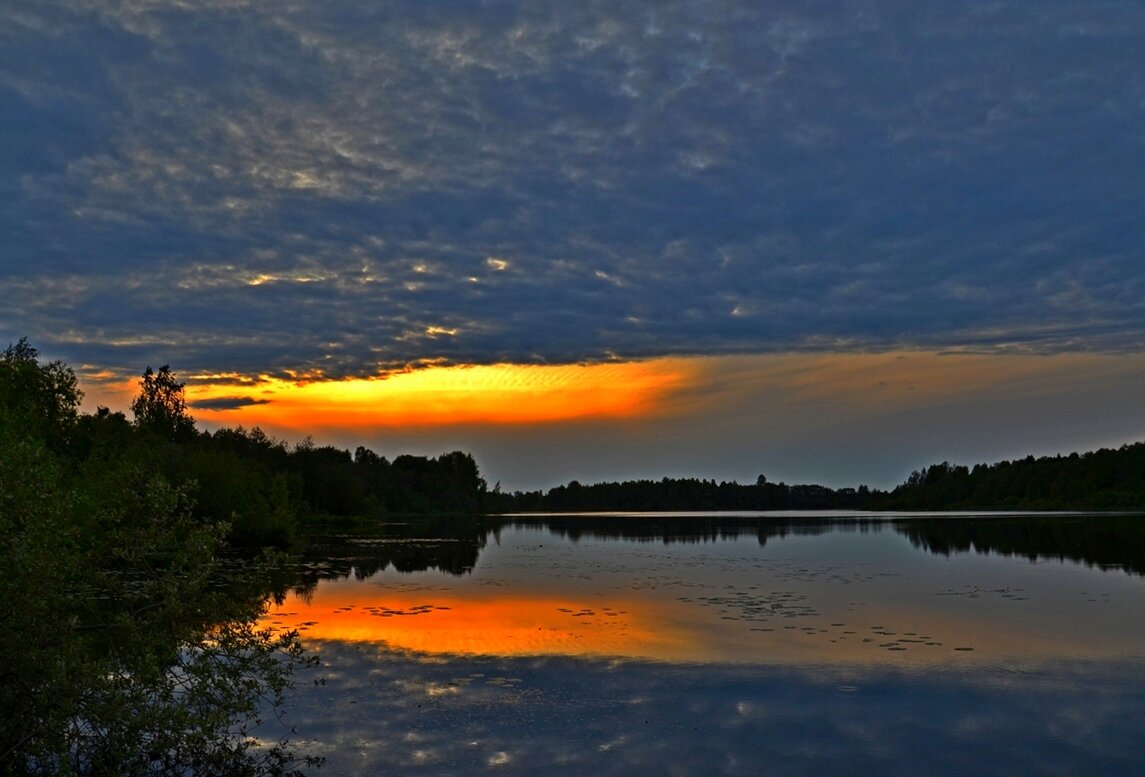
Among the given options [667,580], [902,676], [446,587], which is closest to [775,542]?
[667,580]

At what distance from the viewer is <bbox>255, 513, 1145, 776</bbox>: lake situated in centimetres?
1263

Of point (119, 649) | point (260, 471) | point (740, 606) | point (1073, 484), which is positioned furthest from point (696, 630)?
point (1073, 484)

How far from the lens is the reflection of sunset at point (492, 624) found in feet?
68.3

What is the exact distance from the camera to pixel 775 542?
64.4 m

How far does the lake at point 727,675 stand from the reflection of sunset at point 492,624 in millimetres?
122

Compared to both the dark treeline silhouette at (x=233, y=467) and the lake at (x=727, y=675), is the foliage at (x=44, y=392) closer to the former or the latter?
the dark treeline silhouette at (x=233, y=467)

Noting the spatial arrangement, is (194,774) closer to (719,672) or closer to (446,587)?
(719,672)

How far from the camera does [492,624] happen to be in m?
24.8

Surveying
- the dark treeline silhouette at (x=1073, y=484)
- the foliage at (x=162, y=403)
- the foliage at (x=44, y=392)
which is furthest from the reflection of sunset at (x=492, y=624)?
the dark treeline silhouette at (x=1073, y=484)

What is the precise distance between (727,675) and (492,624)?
900cm

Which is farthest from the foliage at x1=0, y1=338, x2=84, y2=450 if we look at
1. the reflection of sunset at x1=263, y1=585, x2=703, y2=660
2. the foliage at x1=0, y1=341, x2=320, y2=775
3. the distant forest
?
the foliage at x1=0, y1=341, x2=320, y2=775

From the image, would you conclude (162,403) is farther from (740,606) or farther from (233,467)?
(740,606)

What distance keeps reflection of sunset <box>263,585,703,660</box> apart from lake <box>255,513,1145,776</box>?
4.8 inches

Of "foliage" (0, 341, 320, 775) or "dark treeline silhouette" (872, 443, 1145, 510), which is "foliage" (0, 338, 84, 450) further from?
"dark treeline silhouette" (872, 443, 1145, 510)
